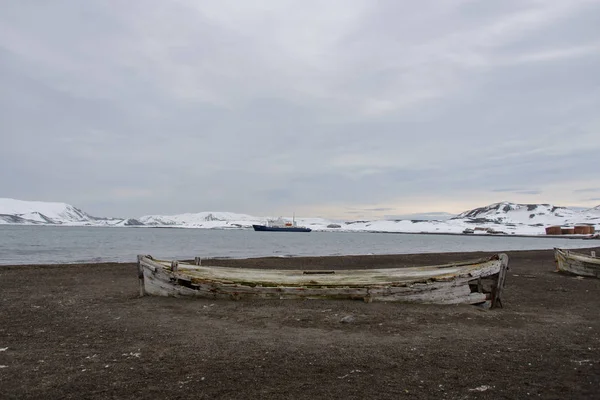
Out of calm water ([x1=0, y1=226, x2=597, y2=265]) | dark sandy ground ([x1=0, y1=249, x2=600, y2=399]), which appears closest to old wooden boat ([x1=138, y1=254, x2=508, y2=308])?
dark sandy ground ([x1=0, y1=249, x2=600, y2=399])

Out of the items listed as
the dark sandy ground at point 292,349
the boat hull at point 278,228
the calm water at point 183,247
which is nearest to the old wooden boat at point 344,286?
the dark sandy ground at point 292,349

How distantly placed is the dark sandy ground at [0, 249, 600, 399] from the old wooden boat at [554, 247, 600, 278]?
7.94 meters

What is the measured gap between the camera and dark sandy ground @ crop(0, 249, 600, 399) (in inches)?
207

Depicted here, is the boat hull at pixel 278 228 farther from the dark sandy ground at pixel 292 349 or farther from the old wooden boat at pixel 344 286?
the dark sandy ground at pixel 292 349

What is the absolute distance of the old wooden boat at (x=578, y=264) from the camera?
1819cm

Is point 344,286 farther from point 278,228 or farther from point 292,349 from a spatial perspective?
point 278,228

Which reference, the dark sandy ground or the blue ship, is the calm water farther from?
the blue ship

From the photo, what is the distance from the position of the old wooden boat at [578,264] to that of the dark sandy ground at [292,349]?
7944 millimetres

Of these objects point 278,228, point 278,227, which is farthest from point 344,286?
point 278,227

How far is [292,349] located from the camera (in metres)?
6.95

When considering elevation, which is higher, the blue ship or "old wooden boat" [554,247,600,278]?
the blue ship

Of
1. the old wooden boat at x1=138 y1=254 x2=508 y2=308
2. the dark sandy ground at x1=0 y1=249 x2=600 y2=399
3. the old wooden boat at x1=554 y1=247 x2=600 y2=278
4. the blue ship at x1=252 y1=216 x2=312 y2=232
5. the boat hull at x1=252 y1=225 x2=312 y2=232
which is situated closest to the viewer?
the dark sandy ground at x1=0 y1=249 x2=600 y2=399

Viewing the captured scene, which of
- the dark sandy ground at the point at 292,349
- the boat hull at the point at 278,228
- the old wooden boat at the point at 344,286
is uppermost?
the boat hull at the point at 278,228

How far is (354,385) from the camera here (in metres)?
5.36
